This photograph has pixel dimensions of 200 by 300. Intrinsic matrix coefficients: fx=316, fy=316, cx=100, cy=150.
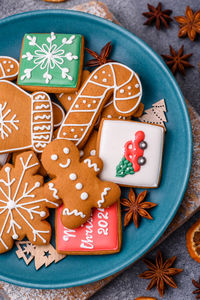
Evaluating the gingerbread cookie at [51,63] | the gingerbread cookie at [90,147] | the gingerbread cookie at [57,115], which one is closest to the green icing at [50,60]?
the gingerbread cookie at [51,63]

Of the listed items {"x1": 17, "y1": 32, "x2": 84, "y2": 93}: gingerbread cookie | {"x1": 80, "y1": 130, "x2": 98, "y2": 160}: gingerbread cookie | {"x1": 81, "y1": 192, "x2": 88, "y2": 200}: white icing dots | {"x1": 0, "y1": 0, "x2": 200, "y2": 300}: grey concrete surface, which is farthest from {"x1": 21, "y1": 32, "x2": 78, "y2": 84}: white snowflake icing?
{"x1": 81, "y1": 192, "x2": 88, "y2": 200}: white icing dots

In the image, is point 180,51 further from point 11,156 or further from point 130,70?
point 11,156

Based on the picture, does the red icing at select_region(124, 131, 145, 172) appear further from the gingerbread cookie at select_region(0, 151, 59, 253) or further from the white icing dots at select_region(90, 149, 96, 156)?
the gingerbread cookie at select_region(0, 151, 59, 253)

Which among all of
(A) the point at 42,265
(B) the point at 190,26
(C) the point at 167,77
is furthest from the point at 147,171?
(B) the point at 190,26

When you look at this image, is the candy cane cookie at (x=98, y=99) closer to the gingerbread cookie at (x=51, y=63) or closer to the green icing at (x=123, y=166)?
the gingerbread cookie at (x=51, y=63)

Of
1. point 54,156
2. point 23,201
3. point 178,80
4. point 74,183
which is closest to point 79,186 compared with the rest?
point 74,183

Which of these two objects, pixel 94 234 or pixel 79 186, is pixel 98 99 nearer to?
pixel 79 186
